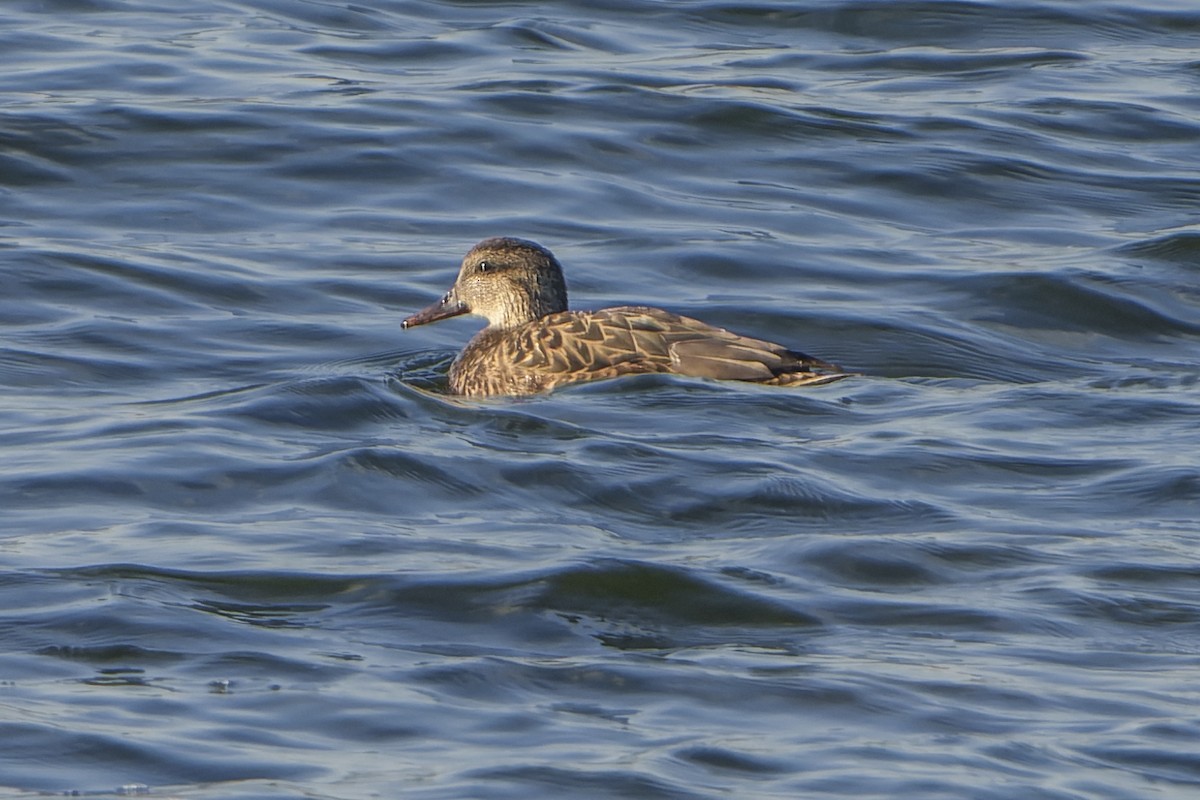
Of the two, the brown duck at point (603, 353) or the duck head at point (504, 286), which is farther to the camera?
the duck head at point (504, 286)

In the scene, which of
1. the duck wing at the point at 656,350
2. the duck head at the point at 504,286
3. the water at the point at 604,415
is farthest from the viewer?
the duck head at the point at 504,286

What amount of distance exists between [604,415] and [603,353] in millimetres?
622

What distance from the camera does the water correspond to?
620 centimetres

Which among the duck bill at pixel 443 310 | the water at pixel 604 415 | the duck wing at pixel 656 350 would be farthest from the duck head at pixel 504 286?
the duck wing at pixel 656 350

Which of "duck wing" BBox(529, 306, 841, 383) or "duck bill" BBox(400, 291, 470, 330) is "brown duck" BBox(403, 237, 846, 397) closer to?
"duck wing" BBox(529, 306, 841, 383)

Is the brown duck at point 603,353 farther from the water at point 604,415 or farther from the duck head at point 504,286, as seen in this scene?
the water at point 604,415

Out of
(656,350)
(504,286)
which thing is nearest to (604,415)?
(656,350)

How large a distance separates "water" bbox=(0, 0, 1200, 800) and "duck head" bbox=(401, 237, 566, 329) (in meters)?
0.32

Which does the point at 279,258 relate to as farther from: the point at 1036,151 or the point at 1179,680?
the point at 1179,680

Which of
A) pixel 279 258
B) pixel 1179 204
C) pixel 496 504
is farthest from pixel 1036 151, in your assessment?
pixel 496 504

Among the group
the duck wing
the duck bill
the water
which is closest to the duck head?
the duck bill

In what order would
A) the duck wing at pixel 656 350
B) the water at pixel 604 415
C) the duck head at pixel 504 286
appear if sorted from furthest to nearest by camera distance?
the duck head at pixel 504 286 < the duck wing at pixel 656 350 < the water at pixel 604 415

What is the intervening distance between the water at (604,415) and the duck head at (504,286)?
315 mm

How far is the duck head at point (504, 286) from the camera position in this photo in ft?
36.2
